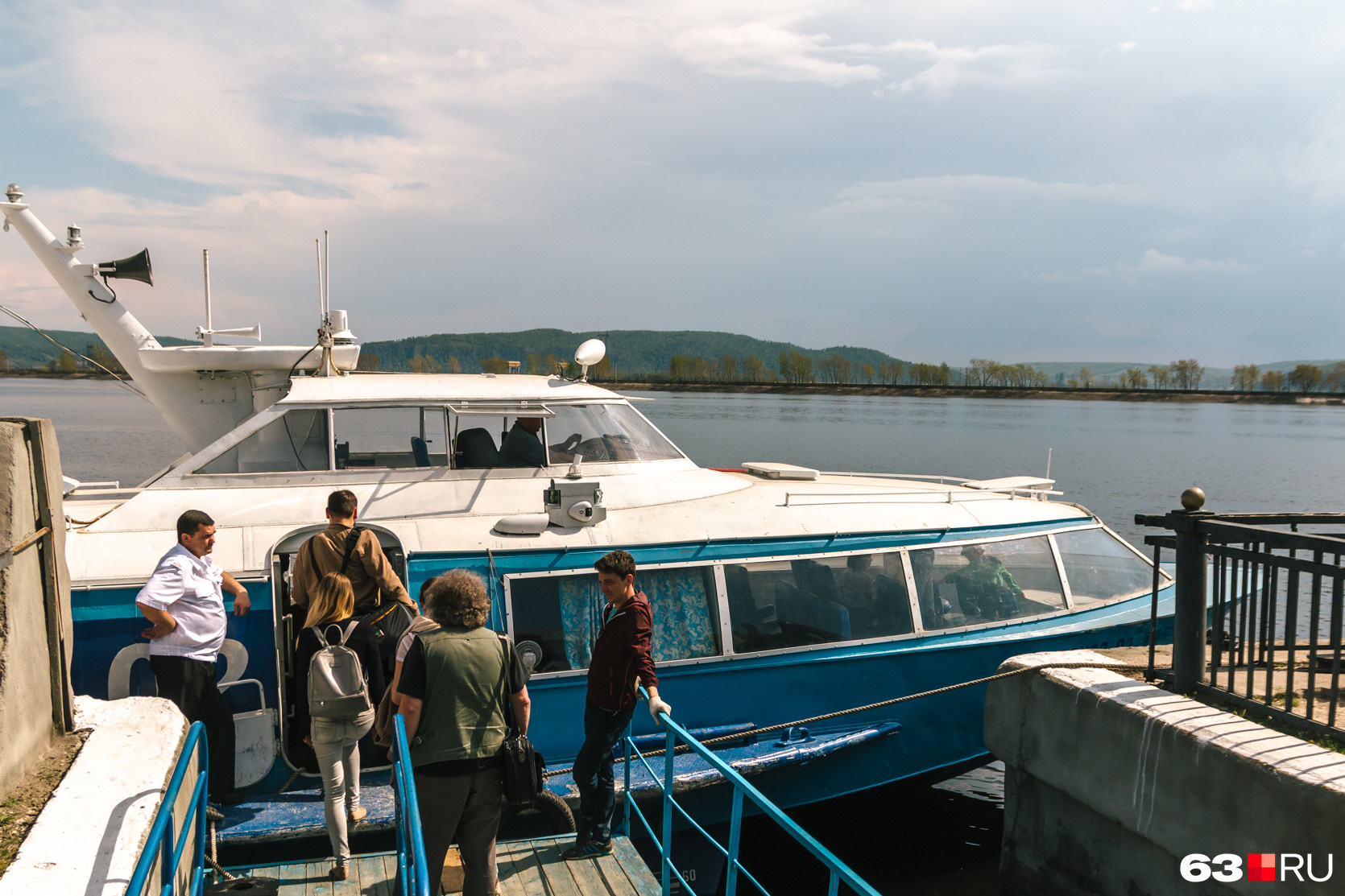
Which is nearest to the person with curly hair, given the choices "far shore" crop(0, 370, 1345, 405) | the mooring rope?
the mooring rope

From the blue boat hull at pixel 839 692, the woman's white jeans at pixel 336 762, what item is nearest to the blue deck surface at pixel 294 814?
the blue boat hull at pixel 839 692

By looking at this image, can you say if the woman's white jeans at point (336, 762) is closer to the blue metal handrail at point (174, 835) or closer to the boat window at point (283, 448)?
the blue metal handrail at point (174, 835)

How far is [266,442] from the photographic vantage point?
695 centimetres

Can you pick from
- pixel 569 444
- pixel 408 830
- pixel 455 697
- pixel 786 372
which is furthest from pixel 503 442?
pixel 786 372

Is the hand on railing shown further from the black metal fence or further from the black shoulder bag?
the black metal fence

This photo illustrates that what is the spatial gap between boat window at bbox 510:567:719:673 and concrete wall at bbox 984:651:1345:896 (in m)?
2.10

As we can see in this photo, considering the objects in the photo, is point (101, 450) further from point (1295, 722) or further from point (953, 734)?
point (1295, 722)

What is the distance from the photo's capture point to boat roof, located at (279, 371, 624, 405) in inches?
285

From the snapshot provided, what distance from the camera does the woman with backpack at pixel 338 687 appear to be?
4.62 meters

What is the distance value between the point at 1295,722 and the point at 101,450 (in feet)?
119

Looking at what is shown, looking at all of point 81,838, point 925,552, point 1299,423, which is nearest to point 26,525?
point 81,838

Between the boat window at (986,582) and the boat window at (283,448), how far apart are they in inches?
193

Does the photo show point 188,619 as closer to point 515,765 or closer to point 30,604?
point 30,604

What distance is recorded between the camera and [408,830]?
12.4ft
